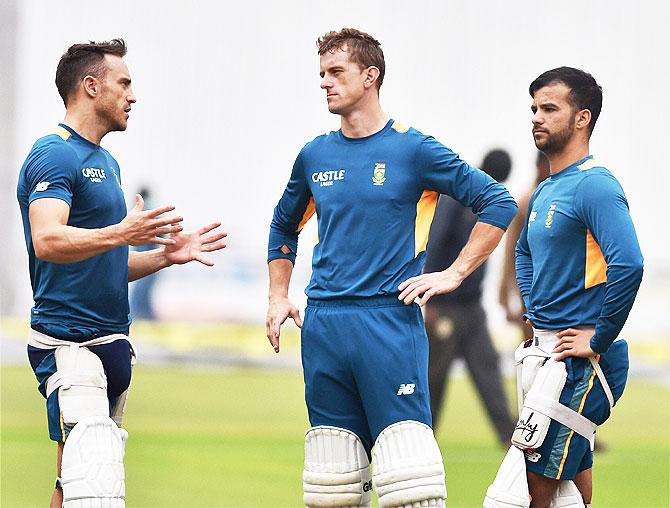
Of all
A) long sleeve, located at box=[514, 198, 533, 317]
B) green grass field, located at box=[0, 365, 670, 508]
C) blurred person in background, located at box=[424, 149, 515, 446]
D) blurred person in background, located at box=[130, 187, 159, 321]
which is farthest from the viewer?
blurred person in background, located at box=[130, 187, 159, 321]

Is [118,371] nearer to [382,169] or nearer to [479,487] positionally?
[382,169]

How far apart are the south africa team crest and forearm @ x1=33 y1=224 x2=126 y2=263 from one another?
0.99 metres

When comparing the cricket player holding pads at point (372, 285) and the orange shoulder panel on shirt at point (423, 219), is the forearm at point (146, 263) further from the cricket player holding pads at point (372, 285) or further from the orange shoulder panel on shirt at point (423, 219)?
the orange shoulder panel on shirt at point (423, 219)

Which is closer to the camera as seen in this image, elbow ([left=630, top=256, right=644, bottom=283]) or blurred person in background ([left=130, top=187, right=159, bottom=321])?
elbow ([left=630, top=256, right=644, bottom=283])

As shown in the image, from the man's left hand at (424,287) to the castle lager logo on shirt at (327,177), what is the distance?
495mm

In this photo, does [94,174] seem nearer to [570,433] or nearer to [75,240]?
[75,240]

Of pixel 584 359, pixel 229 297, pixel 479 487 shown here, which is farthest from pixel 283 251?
pixel 229 297

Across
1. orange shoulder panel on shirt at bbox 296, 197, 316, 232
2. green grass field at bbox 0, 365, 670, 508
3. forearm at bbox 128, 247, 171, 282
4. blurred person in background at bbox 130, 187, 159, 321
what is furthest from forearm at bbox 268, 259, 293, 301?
blurred person in background at bbox 130, 187, 159, 321

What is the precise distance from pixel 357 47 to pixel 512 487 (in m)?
1.84

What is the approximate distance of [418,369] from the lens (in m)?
4.85

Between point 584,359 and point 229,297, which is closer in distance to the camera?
point 584,359

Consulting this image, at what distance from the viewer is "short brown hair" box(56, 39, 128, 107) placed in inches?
205

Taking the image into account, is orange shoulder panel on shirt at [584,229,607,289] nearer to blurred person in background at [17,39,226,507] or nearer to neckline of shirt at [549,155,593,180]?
neckline of shirt at [549,155,593,180]

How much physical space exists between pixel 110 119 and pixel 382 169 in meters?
1.21
